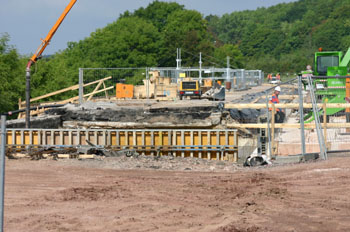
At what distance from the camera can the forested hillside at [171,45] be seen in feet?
150

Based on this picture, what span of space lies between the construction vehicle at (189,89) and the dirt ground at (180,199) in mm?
19901

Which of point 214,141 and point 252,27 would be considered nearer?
point 214,141

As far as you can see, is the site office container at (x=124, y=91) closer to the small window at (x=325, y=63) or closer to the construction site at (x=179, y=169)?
the construction site at (x=179, y=169)

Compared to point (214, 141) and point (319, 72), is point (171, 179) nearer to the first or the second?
point (214, 141)

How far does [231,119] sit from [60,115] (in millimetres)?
7616

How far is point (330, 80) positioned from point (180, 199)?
53.4 ft

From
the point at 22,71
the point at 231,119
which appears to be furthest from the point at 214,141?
the point at 22,71

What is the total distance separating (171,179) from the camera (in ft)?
48.1

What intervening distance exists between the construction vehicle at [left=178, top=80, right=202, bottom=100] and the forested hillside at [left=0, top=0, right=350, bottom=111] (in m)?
10.3

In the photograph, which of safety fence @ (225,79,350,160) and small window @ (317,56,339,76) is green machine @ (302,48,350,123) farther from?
safety fence @ (225,79,350,160)

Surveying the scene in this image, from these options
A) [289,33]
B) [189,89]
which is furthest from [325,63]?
[289,33]

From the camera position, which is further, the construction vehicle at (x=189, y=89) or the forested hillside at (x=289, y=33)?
the forested hillside at (x=289, y=33)

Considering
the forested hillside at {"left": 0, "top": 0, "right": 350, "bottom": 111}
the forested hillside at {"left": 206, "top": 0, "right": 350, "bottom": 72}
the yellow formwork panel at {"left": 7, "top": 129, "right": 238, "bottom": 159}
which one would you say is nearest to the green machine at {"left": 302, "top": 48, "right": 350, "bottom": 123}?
the yellow formwork panel at {"left": 7, "top": 129, "right": 238, "bottom": 159}

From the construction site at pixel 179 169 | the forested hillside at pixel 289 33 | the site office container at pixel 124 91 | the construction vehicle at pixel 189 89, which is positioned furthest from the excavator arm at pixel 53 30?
the forested hillside at pixel 289 33
